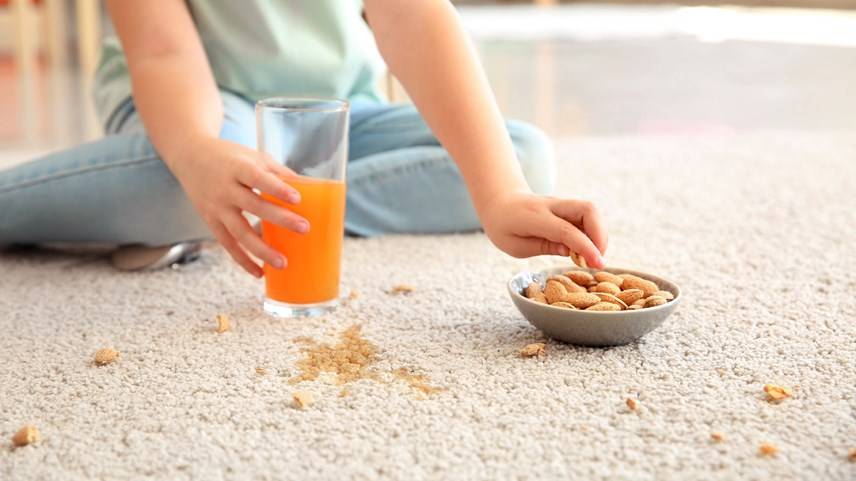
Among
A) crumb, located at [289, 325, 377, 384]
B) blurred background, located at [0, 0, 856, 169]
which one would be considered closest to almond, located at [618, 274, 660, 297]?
crumb, located at [289, 325, 377, 384]

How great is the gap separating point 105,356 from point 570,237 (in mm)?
380

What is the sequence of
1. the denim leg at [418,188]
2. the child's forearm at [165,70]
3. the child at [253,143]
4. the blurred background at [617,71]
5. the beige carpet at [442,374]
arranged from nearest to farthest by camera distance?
the beige carpet at [442,374]
the child at [253,143]
the child's forearm at [165,70]
the denim leg at [418,188]
the blurred background at [617,71]

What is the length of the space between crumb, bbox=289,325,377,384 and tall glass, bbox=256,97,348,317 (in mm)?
69

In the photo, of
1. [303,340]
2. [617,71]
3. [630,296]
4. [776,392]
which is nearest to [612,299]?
[630,296]

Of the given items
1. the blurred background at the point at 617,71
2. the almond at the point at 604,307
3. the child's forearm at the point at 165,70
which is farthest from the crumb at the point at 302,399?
the blurred background at the point at 617,71

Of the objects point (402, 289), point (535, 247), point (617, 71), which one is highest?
point (535, 247)

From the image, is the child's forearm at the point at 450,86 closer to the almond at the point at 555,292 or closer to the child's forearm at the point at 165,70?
the almond at the point at 555,292

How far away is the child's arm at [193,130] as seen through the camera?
87cm

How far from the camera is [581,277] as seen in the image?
0.90 m

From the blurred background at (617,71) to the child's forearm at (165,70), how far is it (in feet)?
1.94

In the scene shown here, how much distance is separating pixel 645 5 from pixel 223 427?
5.49 m

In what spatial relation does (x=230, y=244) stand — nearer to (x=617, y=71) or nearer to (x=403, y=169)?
(x=403, y=169)

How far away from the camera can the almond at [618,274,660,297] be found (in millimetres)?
870

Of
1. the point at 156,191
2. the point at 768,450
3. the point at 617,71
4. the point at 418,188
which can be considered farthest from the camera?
the point at 617,71
